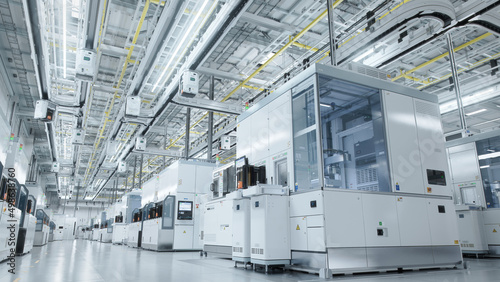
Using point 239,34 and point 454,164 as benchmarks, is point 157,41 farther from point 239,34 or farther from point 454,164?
point 454,164

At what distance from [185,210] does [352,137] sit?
612cm

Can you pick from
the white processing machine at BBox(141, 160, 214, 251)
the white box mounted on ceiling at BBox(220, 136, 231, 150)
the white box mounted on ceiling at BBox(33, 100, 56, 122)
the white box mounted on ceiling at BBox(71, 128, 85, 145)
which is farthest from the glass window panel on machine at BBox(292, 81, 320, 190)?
the white box mounted on ceiling at BBox(71, 128, 85, 145)

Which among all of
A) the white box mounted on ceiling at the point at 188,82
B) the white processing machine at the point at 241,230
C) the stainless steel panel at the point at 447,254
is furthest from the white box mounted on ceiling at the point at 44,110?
the stainless steel panel at the point at 447,254

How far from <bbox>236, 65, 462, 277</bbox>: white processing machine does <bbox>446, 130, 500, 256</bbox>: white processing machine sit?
103 inches

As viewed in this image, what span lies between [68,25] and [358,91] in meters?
7.16

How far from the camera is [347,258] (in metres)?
4.10

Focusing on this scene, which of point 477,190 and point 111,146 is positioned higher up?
point 111,146

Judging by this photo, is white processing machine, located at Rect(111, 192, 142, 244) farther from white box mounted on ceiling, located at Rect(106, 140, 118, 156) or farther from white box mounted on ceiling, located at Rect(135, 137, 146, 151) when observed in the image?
white box mounted on ceiling, located at Rect(135, 137, 146, 151)

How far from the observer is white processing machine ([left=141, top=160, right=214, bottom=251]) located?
984 cm

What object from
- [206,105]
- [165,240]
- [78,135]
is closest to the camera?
[206,105]

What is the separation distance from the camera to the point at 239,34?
8469 mm

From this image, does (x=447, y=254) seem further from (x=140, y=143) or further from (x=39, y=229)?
(x=39, y=229)

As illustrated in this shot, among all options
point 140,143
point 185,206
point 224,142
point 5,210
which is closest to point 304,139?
point 5,210

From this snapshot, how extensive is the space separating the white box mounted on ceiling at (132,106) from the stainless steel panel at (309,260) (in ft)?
20.9
